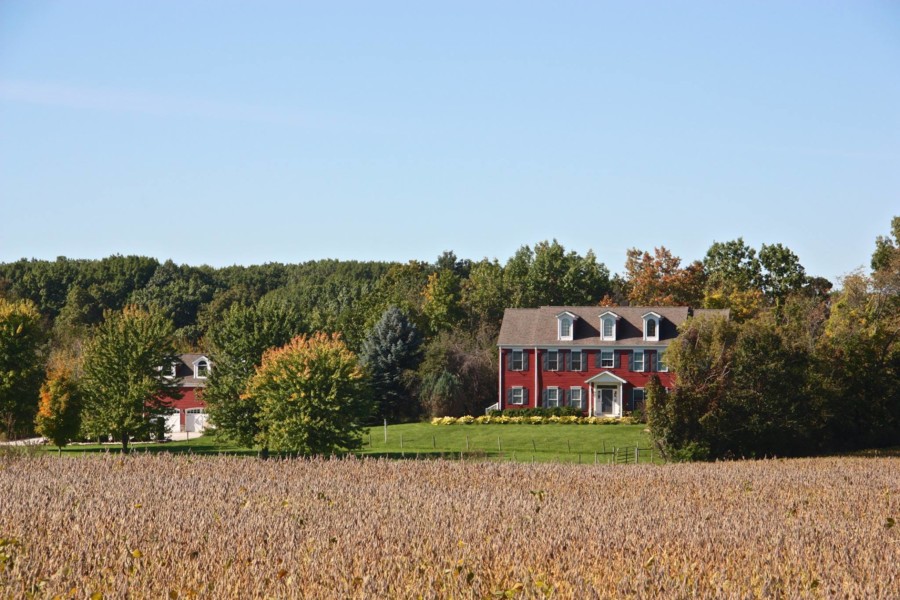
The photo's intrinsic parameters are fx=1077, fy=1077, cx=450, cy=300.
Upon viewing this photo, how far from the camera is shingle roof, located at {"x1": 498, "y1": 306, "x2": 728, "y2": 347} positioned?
67188 mm

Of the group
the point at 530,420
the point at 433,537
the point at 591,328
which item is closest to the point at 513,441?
the point at 530,420

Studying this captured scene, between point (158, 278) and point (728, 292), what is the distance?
69208mm

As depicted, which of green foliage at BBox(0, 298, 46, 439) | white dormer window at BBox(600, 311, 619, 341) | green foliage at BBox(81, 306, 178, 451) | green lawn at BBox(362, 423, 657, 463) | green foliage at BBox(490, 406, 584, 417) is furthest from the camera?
white dormer window at BBox(600, 311, 619, 341)

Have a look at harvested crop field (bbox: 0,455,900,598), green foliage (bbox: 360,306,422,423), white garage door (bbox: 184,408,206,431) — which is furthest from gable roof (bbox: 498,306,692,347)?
harvested crop field (bbox: 0,455,900,598)

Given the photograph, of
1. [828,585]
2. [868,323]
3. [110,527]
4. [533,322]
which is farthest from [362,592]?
[533,322]

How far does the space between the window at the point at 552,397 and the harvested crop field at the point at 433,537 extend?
138 ft

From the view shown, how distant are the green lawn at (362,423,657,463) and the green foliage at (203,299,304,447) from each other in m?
5.57

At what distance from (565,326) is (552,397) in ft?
15.0

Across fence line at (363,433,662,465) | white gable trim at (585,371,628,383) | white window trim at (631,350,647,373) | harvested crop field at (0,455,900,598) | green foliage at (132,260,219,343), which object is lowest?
fence line at (363,433,662,465)

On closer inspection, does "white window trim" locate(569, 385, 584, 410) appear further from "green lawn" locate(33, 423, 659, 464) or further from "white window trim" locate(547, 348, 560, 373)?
"green lawn" locate(33, 423, 659, 464)

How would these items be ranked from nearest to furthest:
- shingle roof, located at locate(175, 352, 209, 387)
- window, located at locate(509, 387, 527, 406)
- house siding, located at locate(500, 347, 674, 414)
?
house siding, located at locate(500, 347, 674, 414), window, located at locate(509, 387, 527, 406), shingle roof, located at locate(175, 352, 209, 387)

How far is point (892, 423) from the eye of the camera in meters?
50.6

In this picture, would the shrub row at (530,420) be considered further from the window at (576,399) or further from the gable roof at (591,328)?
the gable roof at (591,328)

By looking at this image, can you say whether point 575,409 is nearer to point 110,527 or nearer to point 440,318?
point 440,318
